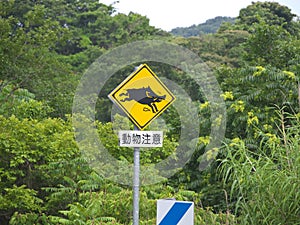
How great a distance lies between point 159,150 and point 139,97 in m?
6.71

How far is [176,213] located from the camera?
402cm

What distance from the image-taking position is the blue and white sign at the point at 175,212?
400 centimetres

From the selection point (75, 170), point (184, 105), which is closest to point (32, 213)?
point (75, 170)

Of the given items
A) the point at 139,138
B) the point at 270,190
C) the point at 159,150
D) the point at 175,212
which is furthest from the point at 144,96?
the point at 159,150

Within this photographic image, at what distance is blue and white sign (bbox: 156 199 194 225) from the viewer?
400 cm

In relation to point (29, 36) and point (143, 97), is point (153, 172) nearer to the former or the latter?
point (143, 97)

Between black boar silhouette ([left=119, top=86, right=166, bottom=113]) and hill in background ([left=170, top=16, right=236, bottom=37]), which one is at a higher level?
hill in background ([left=170, top=16, right=236, bottom=37])

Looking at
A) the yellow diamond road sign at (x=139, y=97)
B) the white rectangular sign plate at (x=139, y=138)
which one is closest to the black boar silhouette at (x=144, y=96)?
the yellow diamond road sign at (x=139, y=97)

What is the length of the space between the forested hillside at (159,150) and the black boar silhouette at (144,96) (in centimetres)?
82

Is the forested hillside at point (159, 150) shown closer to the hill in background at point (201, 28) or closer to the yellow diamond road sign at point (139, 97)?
the yellow diamond road sign at point (139, 97)

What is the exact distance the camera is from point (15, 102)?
1430 cm

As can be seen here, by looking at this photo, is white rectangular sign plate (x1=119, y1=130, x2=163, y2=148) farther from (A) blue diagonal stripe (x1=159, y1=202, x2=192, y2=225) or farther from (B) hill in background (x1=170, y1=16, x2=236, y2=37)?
(B) hill in background (x1=170, y1=16, x2=236, y2=37)

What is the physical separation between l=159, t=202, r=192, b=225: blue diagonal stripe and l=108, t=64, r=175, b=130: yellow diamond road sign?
0.78m

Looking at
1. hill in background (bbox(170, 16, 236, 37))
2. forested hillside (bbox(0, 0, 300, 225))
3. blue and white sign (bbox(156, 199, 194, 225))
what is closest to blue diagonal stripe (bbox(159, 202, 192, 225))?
blue and white sign (bbox(156, 199, 194, 225))
